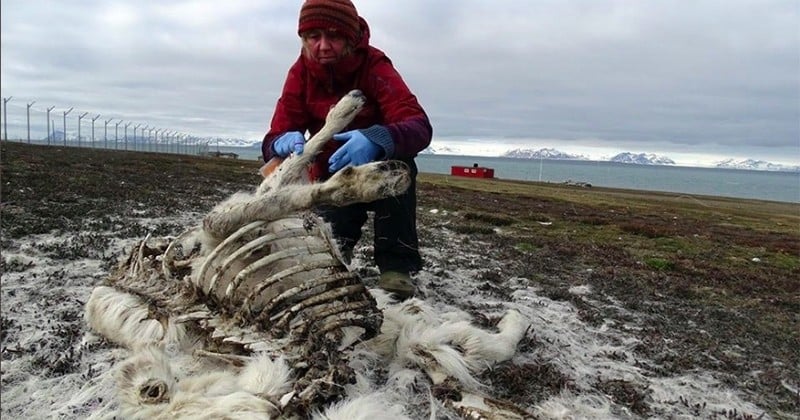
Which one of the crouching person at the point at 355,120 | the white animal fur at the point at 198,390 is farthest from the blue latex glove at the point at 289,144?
the white animal fur at the point at 198,390

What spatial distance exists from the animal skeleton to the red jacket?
575 millimetres

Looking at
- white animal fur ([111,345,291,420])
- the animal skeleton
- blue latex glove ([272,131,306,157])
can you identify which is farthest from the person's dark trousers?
white animal fur ([111,345,291,420])

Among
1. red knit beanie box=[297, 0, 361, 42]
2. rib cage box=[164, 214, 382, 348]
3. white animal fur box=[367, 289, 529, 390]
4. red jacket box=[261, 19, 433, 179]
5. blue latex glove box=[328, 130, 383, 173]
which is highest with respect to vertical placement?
red knit beanie box=[297, 0, 361, 42]

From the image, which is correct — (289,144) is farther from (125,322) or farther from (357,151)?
(125,322)

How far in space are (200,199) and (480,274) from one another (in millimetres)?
7478

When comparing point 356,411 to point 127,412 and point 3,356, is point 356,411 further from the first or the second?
point 3,356

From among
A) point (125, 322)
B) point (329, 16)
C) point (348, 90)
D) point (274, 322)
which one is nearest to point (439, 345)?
point (274, 322)

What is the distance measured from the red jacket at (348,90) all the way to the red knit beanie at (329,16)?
0.83 feet

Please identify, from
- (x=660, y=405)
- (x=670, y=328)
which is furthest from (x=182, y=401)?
(x=670, y=328)

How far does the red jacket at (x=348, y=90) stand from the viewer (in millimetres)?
3984

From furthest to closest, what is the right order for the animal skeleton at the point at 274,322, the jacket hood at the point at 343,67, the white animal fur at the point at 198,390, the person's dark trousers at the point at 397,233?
the person's dark trousers at the point at 397,233 → the jacket hood at the point at 343,67 → the animal skeleton at the point at 274,322 → the white animal fur at the point at 198,390

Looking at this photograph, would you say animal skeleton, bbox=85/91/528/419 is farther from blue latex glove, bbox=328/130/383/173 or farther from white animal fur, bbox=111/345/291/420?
blue latex glove, bbox=328/130/383/173

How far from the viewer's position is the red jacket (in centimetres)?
398

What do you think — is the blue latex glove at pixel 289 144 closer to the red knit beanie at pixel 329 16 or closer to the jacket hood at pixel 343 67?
the jacket hood at pixel 343 67
